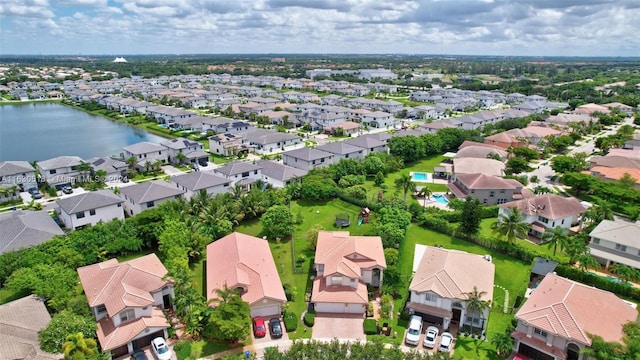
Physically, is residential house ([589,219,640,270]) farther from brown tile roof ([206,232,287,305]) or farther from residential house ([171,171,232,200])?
residential house ([171,171,232,200])

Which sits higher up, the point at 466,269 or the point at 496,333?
the point at 466,269

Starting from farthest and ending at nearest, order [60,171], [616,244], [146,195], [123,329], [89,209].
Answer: [60,171]
[146,195]
[89,209]
[616,244]
[123,329]

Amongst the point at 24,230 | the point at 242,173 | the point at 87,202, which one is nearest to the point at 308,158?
the point at 242,173

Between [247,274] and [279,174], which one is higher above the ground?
[279,174]

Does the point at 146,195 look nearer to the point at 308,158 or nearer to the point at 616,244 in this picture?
the point at 308,158

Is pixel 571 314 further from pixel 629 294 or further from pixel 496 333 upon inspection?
pixel 629 294

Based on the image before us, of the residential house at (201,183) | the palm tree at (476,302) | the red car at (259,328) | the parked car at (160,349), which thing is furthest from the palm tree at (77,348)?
the residential house at (201,183)

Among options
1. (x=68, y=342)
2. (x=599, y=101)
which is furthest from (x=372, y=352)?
(x=599, y=101)

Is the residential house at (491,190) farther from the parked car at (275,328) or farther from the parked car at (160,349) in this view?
the parked car at (160,349)
